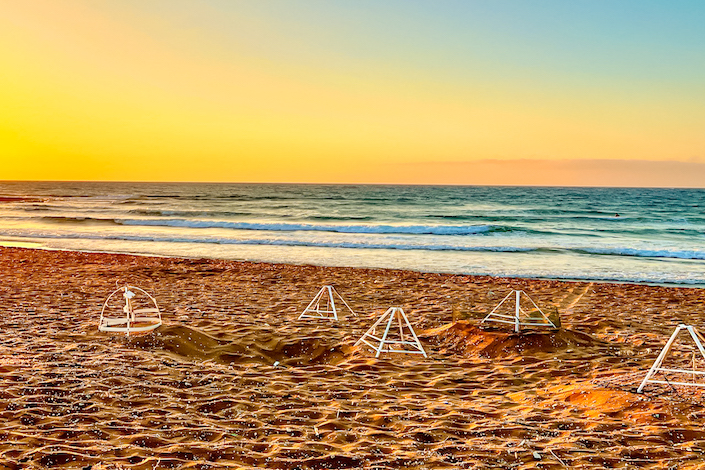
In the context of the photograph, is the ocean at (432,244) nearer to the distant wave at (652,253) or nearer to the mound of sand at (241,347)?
the distant wave at (652,253)

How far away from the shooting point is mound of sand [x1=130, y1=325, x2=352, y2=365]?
6855 millimetres

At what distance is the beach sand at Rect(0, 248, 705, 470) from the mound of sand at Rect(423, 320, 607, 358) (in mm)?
28

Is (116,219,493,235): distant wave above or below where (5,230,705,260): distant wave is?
above

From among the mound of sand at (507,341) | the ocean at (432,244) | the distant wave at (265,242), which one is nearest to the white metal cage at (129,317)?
the mound of sand at (507,341)

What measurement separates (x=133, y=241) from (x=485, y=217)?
→ 30.2 m

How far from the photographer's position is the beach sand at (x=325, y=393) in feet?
13.6

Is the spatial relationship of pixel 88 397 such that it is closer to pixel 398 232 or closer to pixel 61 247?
pixel 61 247

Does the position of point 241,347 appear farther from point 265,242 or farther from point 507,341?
point 265,242

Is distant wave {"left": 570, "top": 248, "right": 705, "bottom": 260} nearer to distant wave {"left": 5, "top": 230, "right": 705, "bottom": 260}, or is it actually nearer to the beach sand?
distant wave {"left": 5, "top": 230, "right": 705, "bottom": 260}

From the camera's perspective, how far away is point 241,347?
7.19 metres

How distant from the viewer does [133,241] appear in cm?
2428

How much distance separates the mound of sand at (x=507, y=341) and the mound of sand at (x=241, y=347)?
1.66m

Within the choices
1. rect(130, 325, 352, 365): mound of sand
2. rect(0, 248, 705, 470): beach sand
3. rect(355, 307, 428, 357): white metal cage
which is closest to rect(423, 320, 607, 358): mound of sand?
rect(0, 248, 705, 470): beach sand

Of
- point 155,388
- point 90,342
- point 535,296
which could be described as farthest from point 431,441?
point 535,296
